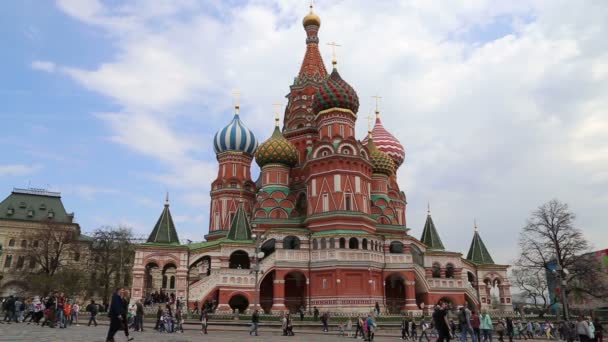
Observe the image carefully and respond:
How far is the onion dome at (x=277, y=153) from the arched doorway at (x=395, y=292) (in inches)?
569

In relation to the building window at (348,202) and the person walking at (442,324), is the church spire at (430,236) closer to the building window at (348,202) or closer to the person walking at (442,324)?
the building window at (348,202)

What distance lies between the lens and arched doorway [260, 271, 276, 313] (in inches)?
1503

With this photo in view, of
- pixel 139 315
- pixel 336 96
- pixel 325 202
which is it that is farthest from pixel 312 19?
pixel 139 315

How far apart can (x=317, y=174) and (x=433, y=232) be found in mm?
14844

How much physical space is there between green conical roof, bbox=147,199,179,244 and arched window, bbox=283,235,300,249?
30.4 ft

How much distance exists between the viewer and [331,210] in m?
37.9

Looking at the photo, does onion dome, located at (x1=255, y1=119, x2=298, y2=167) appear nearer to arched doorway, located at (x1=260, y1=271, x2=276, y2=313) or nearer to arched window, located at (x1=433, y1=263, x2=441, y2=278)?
arched doorway, located at (x1=260, y1=271, x2=276, y2=313)

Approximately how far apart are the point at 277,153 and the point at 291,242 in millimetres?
9421

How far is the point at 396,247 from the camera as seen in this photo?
41.2 meters

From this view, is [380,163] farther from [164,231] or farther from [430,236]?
[164,231]

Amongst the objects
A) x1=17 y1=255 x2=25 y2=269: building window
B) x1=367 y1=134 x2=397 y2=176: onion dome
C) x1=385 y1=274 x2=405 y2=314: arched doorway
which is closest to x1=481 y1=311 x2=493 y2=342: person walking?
x1=385 y1=274 x2=405 y2=314: arched doorway

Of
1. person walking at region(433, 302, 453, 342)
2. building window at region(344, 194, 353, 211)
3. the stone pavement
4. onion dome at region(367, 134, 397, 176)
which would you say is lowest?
the stone pavement

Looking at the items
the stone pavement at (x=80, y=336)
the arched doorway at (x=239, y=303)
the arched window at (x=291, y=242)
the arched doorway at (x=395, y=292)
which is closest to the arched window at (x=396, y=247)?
the arched doorway at (x=395, y=292)

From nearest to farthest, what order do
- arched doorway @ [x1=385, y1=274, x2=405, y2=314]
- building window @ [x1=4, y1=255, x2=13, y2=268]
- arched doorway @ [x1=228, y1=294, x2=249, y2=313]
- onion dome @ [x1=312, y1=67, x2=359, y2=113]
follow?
arched doorway @ [x1=228, y1=294, x2=249, y2=313] < arched doorway @ [x1=385, y1=274, x2=405, y2=314] < onion dome @ [x1=312, y1=67, x2=359, y2=113] < building window @ [x1=4, y1=255, x2=13, y2=268]
